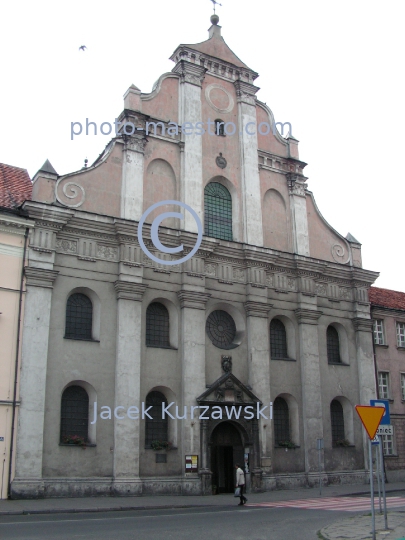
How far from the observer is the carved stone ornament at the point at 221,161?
106 feet

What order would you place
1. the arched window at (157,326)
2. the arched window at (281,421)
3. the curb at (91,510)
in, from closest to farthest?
the curb at (91,510), the arched window at (157,326), the arched window at (281,421)

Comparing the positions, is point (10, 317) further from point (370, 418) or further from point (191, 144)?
point (370, 418)

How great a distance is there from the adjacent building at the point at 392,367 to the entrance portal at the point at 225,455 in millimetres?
10196

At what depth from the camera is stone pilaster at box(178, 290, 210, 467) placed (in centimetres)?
2705

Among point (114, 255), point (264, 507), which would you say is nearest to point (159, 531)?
point (264, 507)

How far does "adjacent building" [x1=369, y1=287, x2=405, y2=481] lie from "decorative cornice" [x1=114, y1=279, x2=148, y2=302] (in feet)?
51.4

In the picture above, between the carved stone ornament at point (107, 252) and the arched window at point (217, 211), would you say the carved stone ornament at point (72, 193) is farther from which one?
the arched window at point (217, 211)

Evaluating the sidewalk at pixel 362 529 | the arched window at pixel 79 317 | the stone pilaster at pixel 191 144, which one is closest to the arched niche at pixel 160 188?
the stone pilaster at pixel 191 144

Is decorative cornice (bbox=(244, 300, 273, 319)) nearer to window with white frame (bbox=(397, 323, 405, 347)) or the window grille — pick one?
the window grille

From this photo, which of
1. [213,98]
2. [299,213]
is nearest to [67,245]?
[213,98]

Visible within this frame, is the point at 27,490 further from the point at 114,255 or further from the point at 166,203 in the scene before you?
the point at 166,203

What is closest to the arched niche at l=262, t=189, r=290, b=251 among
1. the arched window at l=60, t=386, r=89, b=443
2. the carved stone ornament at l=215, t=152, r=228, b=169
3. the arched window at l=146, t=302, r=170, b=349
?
the carved stone ornament at l=215, t=152, r=228, b=169

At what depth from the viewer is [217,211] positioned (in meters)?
31.9

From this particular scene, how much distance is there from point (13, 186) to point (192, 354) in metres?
11.3
